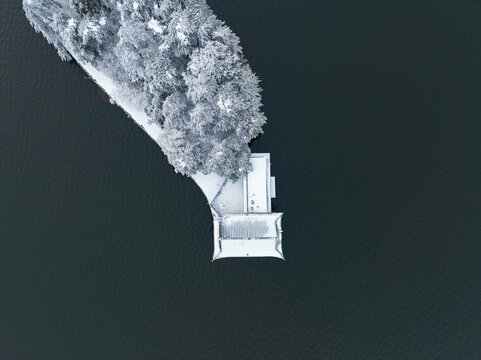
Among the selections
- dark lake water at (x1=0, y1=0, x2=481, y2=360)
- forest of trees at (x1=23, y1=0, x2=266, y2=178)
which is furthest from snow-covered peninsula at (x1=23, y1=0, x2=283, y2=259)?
dark lake water at (x1=0, y1=0, x2=481, y2=360)

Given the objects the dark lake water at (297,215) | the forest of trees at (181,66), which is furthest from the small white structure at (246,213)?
the forest of trees at (181,66)

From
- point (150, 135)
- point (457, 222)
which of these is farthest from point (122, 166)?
point (457, 222)

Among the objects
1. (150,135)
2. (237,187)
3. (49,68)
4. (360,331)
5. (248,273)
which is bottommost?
(360,331)

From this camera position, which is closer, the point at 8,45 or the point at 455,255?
the point at 455,255

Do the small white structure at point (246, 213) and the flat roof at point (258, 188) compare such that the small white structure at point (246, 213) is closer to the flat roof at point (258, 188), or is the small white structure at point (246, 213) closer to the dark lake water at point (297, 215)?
the flat roof at point (258, 188)

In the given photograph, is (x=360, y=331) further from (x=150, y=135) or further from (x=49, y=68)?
(x=49, y=68)

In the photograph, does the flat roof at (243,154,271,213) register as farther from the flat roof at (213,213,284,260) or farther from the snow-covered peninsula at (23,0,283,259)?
the flat roof at (213,213,284,260)

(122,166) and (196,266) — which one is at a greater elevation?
(122,166)

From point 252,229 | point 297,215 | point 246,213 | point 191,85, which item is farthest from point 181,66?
point 297,215
